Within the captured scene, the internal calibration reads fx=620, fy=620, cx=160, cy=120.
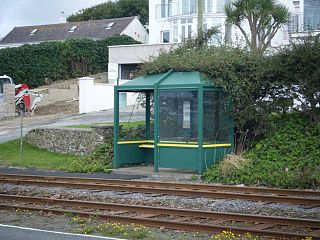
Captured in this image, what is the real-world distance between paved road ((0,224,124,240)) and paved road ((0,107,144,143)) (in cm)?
1963

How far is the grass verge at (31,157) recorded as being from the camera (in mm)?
23375

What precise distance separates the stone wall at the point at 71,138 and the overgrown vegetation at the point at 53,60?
24255 millimetres

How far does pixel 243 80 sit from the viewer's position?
20.4 metres

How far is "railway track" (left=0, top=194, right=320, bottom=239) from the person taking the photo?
1082cm

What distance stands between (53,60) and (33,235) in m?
42.5

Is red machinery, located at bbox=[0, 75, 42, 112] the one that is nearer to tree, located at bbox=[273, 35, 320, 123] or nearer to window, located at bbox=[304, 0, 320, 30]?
window, located at bbox=[304, 0, 320, 30]

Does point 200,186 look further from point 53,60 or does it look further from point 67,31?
point 67,31

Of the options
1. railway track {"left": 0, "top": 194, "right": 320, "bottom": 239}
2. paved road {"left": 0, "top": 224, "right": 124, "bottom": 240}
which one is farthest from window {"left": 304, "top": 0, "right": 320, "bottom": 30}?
paved road {"left": 0, "top": 224, "right": 124, "bottom": 240}

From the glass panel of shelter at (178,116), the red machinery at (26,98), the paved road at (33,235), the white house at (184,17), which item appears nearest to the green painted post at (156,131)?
the glass panel of shelter at (178,116)

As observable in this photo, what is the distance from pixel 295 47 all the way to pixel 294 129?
2.61 m

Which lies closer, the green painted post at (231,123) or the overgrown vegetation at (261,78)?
the overgrown vegetation at (261,78)

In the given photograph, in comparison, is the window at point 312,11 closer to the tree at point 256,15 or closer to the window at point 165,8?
the tree at point 256,15

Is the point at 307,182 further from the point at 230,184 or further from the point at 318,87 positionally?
the point at 318,87

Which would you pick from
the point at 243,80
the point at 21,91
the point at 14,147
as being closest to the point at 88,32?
the point at 21,91
